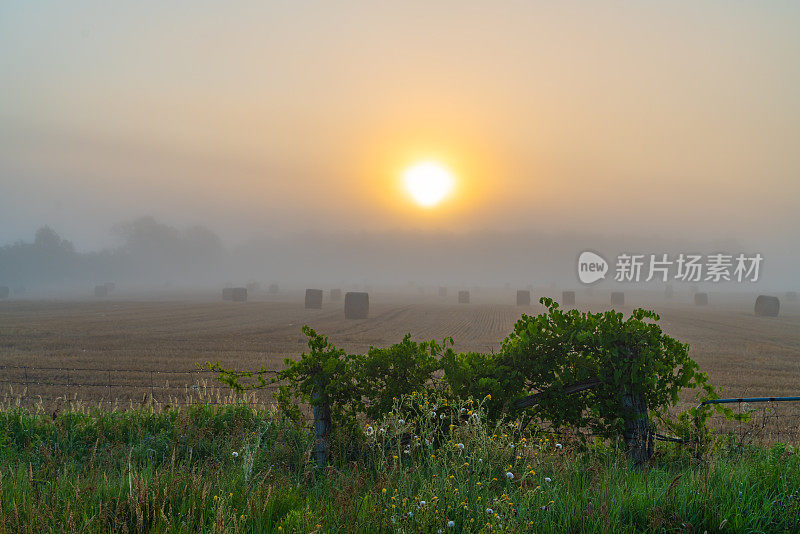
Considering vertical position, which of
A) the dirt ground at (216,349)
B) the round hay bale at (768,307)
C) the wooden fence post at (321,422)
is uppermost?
the round hay bale at (768,307)

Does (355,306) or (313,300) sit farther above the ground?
(355,306)

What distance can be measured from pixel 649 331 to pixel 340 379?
380cm

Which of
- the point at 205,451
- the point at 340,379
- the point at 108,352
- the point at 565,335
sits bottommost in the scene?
the point at 108,352

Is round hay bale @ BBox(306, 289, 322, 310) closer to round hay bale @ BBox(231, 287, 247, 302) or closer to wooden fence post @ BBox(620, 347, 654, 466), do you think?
round hay bale @ BBox(231, 287, 247, 302)

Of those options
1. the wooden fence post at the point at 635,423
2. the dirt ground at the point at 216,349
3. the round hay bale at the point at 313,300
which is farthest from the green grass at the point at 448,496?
the round hay bale at the point at 313,300

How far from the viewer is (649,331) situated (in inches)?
245

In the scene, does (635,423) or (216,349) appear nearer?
(635,423)

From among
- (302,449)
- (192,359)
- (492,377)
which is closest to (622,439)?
(492,377)

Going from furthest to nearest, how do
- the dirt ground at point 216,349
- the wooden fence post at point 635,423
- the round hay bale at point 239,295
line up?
the round hay bale at point 239,295
the dirt ground at point 216,349
the wooden fence post at point 635,423

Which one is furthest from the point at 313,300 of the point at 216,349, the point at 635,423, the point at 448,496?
the point at 448,496

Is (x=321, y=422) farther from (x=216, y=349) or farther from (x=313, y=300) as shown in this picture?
A: (x=313, y=300)

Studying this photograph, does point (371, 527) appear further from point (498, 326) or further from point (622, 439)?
point (498, 326)

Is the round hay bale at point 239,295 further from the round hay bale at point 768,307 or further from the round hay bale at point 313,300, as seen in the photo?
the round hay bale at point 768,307

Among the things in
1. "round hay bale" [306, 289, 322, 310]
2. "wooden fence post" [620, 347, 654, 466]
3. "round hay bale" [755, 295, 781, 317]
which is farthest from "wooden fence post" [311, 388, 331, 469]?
"round hay bale" [755, 295, 781, 317]
